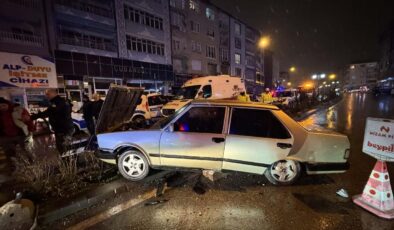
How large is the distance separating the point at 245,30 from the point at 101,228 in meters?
45.2

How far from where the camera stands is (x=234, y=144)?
155 inches

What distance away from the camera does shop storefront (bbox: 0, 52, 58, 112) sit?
46.4ft

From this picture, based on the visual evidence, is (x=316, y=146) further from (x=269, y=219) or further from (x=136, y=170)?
(x=136, y=170)

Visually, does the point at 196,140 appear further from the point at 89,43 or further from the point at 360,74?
the point at 360,74

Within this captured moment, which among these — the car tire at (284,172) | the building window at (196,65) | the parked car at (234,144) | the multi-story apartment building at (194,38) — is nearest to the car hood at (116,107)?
the parked car at (234,144)

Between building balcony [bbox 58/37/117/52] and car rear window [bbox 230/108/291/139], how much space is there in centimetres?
1834

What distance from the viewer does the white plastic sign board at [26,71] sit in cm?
1408

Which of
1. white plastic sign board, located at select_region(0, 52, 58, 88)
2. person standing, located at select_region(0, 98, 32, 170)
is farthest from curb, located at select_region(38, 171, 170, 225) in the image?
white plastic sign board, located at select_region(0, 52, 58, 88)

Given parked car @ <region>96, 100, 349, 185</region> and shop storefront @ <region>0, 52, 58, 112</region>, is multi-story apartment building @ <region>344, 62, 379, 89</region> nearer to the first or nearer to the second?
shop storefront @ <region>0, 52, 58, 112</region>

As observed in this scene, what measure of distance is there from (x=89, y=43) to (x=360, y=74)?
147659 mm

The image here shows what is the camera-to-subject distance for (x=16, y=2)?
14.9 metres

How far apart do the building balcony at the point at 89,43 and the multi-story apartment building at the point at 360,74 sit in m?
136

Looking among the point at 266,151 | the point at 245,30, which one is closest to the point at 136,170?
the point at 266,151

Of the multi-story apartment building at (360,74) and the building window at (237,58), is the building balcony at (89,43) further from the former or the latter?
the multi-story apartment building at (360,74)
